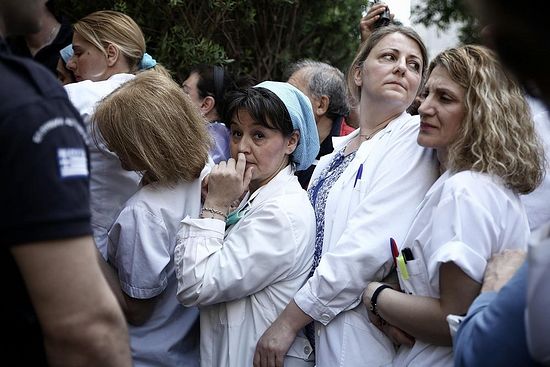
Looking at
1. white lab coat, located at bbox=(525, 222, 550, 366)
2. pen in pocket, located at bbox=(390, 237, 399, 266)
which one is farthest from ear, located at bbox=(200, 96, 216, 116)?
white lab coat, located at bbox=(525, 222, 550, 366)

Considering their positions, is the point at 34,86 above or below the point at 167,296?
above

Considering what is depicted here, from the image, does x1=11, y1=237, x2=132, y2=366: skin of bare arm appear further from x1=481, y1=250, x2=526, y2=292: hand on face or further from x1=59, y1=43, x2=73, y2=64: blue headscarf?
x1=59, y1=43, x2=73, y2=64: blue headscarf

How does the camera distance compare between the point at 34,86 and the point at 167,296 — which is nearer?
the point at 34,86

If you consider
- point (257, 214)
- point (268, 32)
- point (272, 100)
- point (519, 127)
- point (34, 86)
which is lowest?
point (268, 32)

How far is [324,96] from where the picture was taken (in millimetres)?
5156

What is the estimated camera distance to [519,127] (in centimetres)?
262

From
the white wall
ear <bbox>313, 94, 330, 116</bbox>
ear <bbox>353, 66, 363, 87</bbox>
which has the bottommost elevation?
the white wall

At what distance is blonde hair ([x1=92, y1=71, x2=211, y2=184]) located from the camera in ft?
9.64

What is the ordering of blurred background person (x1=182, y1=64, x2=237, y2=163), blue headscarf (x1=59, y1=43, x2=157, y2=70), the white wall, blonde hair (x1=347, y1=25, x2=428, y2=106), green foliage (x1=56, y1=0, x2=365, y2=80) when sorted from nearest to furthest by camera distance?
1. blonde hair (x1=347, y1=25, x2=428, y2=106)
2. blue headscarf (x1=59, y1=43, x2=157, y2=70)
3. blurred background person (x1=182, y1=64, x2=237, y2=163)
4. green foliage (x1=56, y1=0, x2=365, y2=80)
5. the white wall

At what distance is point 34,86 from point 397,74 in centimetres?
A: 214

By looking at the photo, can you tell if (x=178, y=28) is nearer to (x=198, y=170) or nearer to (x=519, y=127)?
(x=198, y=170)

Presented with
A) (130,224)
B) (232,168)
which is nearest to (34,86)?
(130,224)

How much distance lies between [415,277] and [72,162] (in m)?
1.43

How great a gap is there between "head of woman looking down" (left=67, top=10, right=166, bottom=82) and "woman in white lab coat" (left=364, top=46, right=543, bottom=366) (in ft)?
6.25
